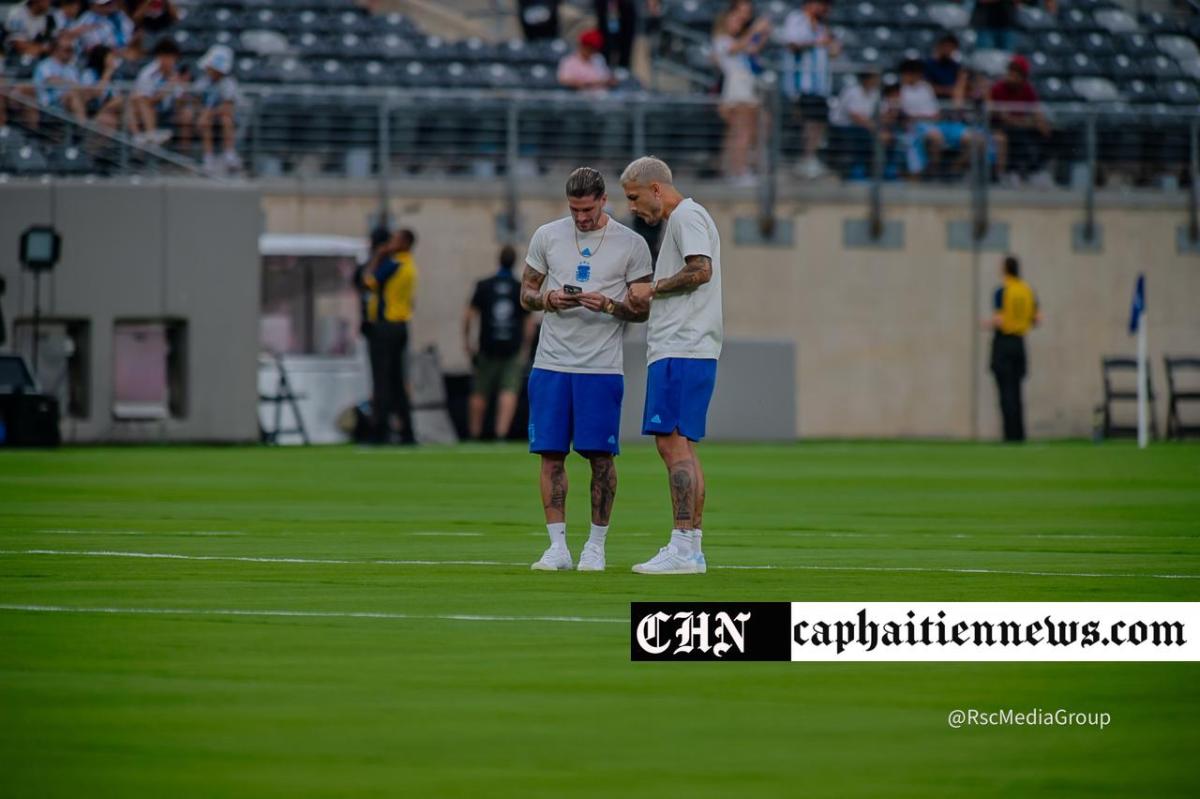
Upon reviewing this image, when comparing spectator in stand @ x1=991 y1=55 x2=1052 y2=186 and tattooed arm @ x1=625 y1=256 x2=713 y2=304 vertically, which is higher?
spectator in stand @ x1=991 y1=55 x2=1052 y2=186

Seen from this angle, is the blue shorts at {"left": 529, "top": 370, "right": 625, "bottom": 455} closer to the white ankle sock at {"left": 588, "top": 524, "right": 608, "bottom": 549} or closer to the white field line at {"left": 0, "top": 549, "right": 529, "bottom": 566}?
the white ankle sock at {"left": 588, "top": 524, "right": 608, "bottom": 549}

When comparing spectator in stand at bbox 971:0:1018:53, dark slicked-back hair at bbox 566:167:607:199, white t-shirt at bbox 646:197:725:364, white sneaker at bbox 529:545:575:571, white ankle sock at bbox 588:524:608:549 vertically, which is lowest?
white sneaker at bbox 529:545:575:571

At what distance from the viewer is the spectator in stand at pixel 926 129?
113 feet

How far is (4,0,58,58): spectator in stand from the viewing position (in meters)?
31.6

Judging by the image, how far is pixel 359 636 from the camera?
8922 mm

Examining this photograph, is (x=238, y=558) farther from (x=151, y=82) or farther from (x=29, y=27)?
(x=29, y=27)

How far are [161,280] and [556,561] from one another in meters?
18.8

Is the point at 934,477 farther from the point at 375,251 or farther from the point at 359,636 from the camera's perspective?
the point at 359,636

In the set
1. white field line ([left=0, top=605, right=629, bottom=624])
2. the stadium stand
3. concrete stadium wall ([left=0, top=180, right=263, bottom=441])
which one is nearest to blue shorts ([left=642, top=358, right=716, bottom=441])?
white field line ([left=0, top=605, right=629, bottom=624])

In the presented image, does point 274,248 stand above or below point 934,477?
above

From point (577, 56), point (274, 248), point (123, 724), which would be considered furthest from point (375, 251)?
point (123, 724)

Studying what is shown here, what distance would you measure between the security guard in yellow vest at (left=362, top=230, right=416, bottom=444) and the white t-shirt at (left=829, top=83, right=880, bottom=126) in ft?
28.3

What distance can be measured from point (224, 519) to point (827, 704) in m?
9.00

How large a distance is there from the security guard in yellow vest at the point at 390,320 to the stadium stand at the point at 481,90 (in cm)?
393
